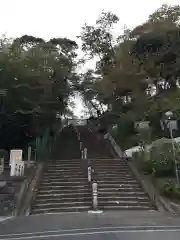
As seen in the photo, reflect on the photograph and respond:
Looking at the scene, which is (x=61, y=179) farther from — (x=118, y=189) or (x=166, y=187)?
(x=166, y=187)

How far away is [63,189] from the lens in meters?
19.7

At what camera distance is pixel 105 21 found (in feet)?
150

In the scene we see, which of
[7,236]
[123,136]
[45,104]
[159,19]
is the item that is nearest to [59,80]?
[45,104]

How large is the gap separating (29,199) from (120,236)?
8761 millimetres

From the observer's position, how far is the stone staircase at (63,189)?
57.2ft

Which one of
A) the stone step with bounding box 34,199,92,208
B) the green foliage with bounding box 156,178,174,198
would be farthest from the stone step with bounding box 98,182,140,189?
the stone step with bounding box 34,199,92,208

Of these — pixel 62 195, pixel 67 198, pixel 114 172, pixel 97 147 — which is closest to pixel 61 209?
pixel 67 198

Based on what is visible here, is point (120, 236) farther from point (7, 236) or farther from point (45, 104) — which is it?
point (45, 104)

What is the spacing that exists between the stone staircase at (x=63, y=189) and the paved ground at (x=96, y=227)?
6.48 feet

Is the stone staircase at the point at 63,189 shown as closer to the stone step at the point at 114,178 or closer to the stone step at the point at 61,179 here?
the stone step at the point at 61,179

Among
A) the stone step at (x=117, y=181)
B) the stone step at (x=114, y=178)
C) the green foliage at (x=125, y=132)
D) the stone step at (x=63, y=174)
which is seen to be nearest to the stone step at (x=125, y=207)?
the stone step at (x=117, y=181)

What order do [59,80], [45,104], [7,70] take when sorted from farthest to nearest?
[59,80] < [45,104] < [7,70]

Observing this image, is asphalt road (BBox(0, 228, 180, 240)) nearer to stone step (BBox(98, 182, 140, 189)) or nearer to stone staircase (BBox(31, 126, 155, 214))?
stone staircase (BBox(31, 126, 155, 214))

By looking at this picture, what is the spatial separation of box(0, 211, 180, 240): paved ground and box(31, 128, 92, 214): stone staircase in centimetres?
198
